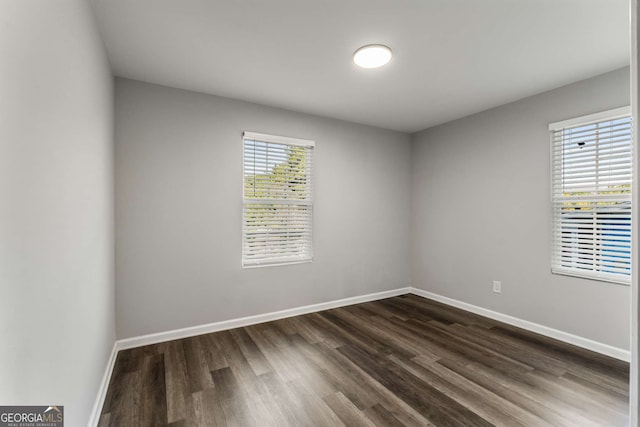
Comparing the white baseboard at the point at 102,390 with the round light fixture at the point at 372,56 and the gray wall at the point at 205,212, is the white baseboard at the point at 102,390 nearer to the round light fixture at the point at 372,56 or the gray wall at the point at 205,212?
the gray wall at the point at 205,212

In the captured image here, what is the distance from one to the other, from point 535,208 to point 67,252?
3865 mm

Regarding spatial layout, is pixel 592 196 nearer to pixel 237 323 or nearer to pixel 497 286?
pixel 497 286

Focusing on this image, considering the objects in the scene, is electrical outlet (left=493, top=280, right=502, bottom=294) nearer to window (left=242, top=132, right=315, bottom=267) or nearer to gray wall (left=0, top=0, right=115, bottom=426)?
window (left=242, top=132, right=315, bottom=267)

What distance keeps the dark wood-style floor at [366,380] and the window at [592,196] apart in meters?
0.86

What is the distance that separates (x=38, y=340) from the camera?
0.98 meters

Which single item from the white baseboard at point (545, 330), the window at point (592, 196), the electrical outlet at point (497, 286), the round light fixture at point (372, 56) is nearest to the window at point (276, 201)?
the round light fixture at point (372, 56)

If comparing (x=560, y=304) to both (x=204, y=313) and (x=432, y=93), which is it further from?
(x=204, y=313)

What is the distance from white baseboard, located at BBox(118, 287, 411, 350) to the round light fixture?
9.05 ft

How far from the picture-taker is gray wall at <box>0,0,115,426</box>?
796 mm

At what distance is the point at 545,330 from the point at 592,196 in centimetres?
141

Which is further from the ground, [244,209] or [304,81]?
[304,81]

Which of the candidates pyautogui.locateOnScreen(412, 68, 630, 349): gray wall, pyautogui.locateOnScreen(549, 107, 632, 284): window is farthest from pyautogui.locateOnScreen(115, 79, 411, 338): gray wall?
pyautogui.locateOnScreen(549, 107, 632, 284): window

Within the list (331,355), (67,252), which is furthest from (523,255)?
(67,252)

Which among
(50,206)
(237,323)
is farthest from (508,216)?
(50,206)
